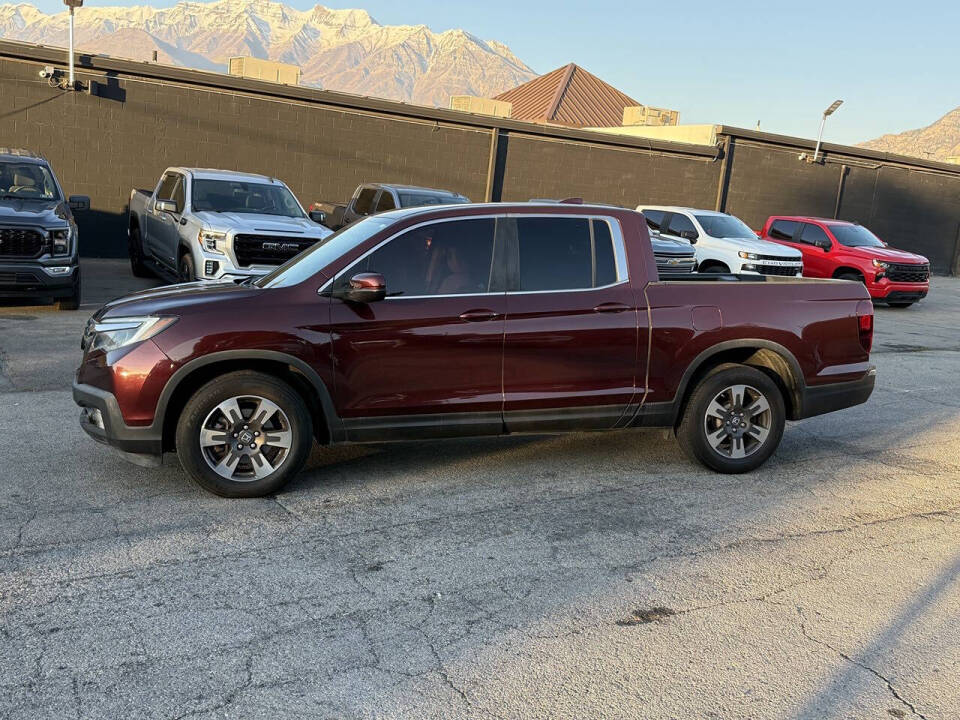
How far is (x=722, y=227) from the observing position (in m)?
18.2

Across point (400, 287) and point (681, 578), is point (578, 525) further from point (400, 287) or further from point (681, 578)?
point (400, 287)

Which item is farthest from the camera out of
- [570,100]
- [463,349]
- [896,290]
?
[570,100]

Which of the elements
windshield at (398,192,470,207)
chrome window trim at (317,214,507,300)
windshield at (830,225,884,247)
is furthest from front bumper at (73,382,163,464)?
windshield at (830,225,884,247)

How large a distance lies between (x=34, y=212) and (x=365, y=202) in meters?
6.67

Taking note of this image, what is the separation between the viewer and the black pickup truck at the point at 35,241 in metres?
11.0

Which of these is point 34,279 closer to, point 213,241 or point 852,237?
point 213,241

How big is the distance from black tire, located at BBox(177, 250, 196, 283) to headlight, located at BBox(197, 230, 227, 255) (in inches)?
19.3

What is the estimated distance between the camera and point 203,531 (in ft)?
16.2

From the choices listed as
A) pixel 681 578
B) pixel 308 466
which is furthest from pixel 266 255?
pixel 681 578

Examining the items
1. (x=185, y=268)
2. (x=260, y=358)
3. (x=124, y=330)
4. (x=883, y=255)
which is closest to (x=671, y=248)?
(x=883, y=255)

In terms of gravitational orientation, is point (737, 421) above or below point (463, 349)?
below

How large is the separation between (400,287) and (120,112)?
15.4 meters

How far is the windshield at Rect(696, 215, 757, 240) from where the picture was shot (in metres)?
17.9

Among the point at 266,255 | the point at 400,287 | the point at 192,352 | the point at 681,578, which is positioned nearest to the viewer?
the point at 681,578
